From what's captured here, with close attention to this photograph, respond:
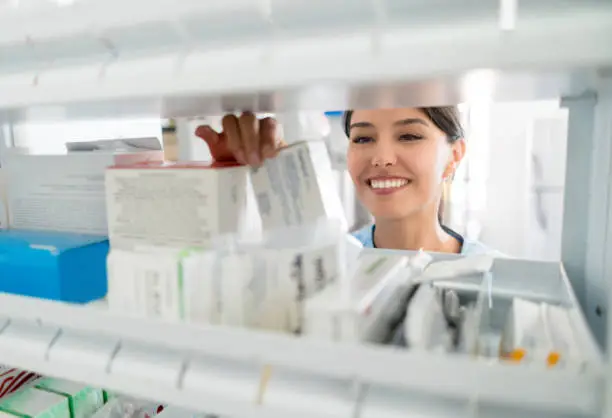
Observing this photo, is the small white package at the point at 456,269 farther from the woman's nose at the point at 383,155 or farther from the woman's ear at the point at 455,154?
the woman's ear at the point at 455,154

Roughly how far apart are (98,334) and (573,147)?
527 millimetres

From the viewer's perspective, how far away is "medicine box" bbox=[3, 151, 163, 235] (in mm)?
630

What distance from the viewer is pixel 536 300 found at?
Answer: 49 cm

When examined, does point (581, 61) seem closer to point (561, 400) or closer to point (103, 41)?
point (561, 400)

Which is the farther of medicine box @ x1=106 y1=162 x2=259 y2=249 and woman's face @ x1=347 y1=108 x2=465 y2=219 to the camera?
woman's face @ x1=347 y1=108 x2=465 y2=219

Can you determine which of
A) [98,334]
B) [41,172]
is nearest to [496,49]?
[98,334]

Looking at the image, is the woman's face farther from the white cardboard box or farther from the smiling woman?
the white cardboard box

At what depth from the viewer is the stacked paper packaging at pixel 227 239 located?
1.48 ft

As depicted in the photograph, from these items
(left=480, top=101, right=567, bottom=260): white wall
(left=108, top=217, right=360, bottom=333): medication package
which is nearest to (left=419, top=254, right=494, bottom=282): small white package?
(left=108, top=217, right=360, bottom=333): medication package

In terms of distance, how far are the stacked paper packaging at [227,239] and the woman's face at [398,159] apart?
1.97 ft

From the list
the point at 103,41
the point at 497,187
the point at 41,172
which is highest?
the point at 103,41

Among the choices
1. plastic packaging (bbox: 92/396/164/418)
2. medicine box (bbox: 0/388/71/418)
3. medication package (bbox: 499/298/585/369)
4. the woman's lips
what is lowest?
plastic packaging (bbox: 92/396/164/418)

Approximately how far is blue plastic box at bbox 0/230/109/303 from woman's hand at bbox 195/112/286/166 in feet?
0.62

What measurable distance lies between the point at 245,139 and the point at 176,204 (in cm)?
12
